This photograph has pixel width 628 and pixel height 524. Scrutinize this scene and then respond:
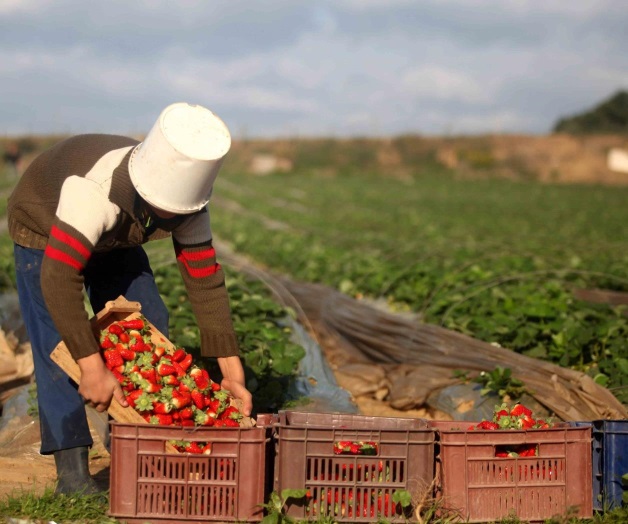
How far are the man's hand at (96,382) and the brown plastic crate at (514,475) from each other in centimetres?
123

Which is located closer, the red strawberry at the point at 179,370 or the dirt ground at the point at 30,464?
the red strawberry at the point at 179,370

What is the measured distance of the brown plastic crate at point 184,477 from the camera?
119 inches

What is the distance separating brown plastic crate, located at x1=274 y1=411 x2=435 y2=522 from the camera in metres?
3.09

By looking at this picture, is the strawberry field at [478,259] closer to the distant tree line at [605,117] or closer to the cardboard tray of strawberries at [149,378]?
the cardboard tray of strawberries at [149,378]

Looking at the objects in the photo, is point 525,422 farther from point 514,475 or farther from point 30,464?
point 30,464

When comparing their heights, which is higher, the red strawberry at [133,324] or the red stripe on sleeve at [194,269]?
the red stripe on sleeve at [194,269]

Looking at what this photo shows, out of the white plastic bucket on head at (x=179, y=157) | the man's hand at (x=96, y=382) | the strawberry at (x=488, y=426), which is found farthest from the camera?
the strawberry at (x=488, y=426)

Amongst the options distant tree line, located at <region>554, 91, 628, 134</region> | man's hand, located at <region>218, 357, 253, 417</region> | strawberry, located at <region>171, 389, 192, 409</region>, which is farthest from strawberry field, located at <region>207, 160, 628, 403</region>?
distant tree line, located at <region>554, 91, 628, 134</region>

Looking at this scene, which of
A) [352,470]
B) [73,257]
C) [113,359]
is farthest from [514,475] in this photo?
[73,257]

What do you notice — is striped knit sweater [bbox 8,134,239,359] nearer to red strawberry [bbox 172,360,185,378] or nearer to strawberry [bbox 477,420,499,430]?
red strawberry [bbox 172,360,185,378]

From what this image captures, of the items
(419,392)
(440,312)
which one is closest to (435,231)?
(440,312)

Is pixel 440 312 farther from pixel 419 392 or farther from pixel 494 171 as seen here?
pixel 494 171

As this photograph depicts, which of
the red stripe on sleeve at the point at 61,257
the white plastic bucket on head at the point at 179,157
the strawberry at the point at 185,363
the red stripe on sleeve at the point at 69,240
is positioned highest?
the white plastic bucket on head at the point at 179,157

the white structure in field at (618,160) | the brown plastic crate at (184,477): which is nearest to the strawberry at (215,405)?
the brown plastic crate at (184,477)
